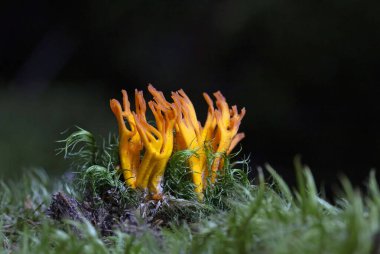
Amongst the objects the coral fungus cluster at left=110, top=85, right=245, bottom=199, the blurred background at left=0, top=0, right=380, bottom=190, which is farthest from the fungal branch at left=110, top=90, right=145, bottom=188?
the blurred background at left=0, top=0, right=380, bottom=190

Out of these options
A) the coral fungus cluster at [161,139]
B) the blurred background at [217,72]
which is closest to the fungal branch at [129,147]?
the coral fungus cluster at [161,139]

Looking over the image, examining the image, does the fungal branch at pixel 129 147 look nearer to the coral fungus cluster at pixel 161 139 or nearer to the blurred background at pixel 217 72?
the coral fungus cluster at pixel 161 139

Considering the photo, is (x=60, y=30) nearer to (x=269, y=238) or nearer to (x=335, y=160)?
(x=335, y=160)

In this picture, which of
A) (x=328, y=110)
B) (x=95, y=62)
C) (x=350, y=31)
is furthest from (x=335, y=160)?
(x=95, y=62)

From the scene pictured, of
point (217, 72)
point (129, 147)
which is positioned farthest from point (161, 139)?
point (217, 72)

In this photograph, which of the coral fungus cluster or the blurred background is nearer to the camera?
the coral fungus cluster

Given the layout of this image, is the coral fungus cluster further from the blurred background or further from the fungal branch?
the blurred background

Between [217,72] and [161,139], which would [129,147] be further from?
[217,72]
